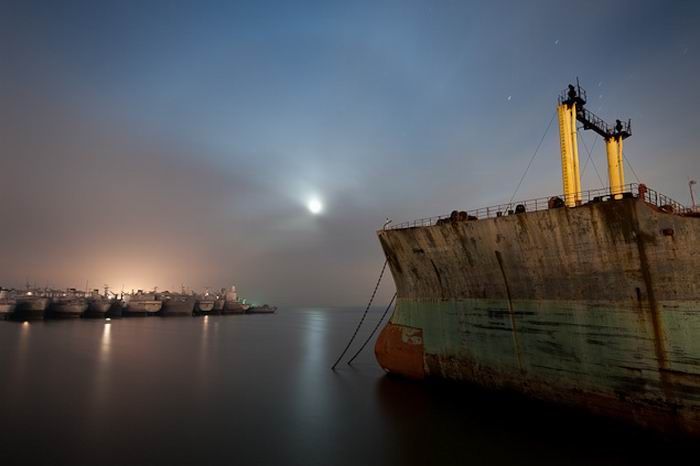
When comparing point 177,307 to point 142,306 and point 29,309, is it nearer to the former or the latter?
point 142,306

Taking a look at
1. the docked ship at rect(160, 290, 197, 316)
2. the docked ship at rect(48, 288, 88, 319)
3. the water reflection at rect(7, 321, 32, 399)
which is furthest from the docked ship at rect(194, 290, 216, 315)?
the water reflection at rect(7, 321, 32, 399)

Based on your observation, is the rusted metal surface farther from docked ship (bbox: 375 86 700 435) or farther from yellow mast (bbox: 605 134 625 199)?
yellow mast (bbox: 605 134 625 199)

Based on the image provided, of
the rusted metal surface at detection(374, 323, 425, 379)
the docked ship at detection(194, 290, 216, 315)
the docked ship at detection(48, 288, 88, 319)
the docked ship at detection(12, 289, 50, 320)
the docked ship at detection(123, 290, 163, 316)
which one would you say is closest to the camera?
the rusted metal surface at detection(374, 323, 425, 379)

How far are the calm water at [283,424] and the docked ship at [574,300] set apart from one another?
1.17m

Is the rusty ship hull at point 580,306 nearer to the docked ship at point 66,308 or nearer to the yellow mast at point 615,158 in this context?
the yellow mast at point 615,158

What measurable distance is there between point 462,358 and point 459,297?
2904 millimetres

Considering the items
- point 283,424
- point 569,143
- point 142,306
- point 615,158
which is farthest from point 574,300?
point 142,306

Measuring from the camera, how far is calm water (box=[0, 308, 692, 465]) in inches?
470

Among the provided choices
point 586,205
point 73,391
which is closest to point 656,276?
point 586,205

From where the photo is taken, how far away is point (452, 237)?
53.9ft

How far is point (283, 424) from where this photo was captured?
52.4 ft

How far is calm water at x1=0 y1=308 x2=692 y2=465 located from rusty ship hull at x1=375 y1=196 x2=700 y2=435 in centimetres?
113

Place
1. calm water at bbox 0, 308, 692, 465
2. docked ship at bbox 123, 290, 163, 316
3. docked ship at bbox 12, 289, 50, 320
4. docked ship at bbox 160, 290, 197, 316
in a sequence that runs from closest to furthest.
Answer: calm water at bbox 0, 308, 692, 465
docked ship at bbox 12, 289, 50, 320
docked ship at bbox 123, 290, 163, 316
docked ship at bbox 160, 290, 197, 316

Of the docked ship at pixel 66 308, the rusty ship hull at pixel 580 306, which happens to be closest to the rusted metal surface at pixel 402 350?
the rusty ship hull at pixel 580 306
